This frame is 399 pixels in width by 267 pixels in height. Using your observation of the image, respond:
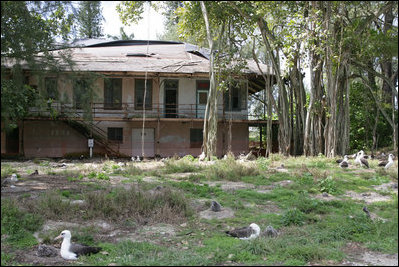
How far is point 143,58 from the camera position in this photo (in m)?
25.9

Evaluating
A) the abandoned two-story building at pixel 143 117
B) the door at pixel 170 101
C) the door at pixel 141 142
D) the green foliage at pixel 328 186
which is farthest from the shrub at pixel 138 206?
the door at pixel 170 101

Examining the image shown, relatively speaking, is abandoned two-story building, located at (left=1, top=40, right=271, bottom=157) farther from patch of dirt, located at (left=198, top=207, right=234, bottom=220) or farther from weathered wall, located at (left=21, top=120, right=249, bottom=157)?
patch of dirt, located at (left=198, top=207, right=234, bottom=220)

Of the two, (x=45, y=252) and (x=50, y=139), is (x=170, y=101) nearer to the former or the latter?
(x=50, y=139)

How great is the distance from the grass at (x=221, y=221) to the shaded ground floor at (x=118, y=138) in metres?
12.5

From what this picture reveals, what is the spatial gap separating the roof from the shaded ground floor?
10.9ft

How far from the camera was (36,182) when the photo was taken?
11.2m

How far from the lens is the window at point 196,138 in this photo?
25.2m

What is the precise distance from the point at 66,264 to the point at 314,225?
4446 mm

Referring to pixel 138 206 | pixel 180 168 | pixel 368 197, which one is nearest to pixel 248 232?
pixel 138 206

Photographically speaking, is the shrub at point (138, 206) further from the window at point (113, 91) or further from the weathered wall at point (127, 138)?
the window at point (113, 91)

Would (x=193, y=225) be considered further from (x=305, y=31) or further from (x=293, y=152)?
(x=293, y=152)

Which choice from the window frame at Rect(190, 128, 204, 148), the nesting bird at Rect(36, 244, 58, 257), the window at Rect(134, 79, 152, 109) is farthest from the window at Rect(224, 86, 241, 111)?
the nesting bird at Rect(36, 244, 58, 257)

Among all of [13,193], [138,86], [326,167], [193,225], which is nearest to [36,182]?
[13,193]

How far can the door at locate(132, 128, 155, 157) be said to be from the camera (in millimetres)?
24547
